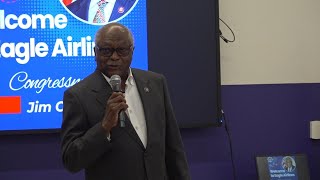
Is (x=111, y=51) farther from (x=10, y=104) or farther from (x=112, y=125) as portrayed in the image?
(x=10, y=104)

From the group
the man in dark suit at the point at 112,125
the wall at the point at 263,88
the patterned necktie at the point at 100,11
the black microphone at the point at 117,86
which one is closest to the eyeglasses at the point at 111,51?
the man in dark suit at the point at 112,125

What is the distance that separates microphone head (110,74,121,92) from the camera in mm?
1699

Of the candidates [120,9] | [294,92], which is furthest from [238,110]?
[120,9]

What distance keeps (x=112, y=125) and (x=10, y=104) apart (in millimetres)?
1601

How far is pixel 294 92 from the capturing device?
3521mm

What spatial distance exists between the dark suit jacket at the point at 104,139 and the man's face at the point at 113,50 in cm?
9

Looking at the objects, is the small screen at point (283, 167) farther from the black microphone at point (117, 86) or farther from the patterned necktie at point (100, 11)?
the black microphone at point (117, 86)

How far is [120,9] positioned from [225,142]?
124 cm

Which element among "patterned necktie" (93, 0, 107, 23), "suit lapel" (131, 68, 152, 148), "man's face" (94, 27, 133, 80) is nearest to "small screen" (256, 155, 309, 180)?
"patterned necktie" (93, 0, 107, 23)

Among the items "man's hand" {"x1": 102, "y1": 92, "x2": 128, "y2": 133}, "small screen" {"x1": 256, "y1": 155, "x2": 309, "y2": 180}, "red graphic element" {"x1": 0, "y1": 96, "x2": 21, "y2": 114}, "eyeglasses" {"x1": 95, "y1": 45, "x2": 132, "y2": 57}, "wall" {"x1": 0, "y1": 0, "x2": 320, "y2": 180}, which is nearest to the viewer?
"man's hand" {"x1": 102, "y1": 92, "x2": 128, "y2": 133}

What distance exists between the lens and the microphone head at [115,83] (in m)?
1.70

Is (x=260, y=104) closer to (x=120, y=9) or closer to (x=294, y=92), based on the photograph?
(x=294, y=92)

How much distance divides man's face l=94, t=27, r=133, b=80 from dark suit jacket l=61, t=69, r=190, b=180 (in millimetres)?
85

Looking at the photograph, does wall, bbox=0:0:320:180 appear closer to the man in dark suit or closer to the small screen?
the small screen
